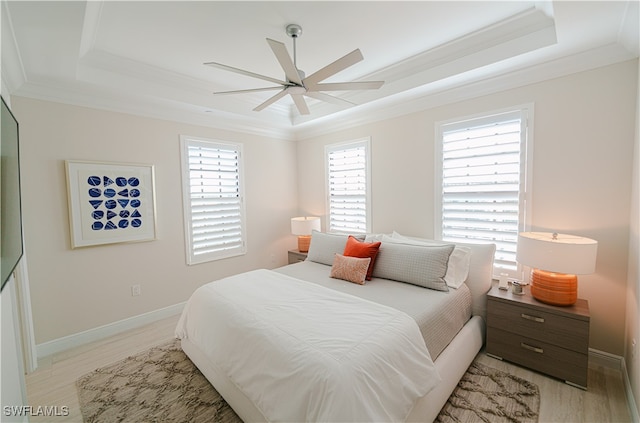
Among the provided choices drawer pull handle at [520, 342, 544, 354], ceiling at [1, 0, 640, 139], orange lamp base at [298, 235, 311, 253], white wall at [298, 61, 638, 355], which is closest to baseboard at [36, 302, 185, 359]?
orange lamp base at [298, 235, 311, 253]

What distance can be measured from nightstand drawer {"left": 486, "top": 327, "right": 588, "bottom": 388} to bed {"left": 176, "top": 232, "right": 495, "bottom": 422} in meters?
0.14

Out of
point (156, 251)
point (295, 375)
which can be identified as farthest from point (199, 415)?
point (156, 251)

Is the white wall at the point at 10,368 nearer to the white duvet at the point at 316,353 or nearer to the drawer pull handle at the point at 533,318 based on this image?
the white duvet at the point at 316,353

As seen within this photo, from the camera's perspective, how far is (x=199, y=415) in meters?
1.87

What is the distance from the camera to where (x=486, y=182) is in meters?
2.79

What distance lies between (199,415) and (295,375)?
39.7 inches

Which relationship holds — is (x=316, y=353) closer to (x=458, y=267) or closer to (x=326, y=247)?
(x=458, y=267)

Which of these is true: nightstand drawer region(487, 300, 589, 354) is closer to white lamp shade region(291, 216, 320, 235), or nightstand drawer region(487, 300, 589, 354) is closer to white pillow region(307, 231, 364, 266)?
white pillow region(307, 231, 364, 266)

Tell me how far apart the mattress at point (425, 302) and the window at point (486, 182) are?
650mm

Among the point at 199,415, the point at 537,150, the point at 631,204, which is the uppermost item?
the point at 537,150

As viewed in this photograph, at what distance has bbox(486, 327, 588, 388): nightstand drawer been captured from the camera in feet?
6.60

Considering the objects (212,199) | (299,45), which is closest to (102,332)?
(212,199)

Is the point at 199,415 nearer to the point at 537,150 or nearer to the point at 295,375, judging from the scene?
the point at 295,375

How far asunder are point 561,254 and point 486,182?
3.23 feet
